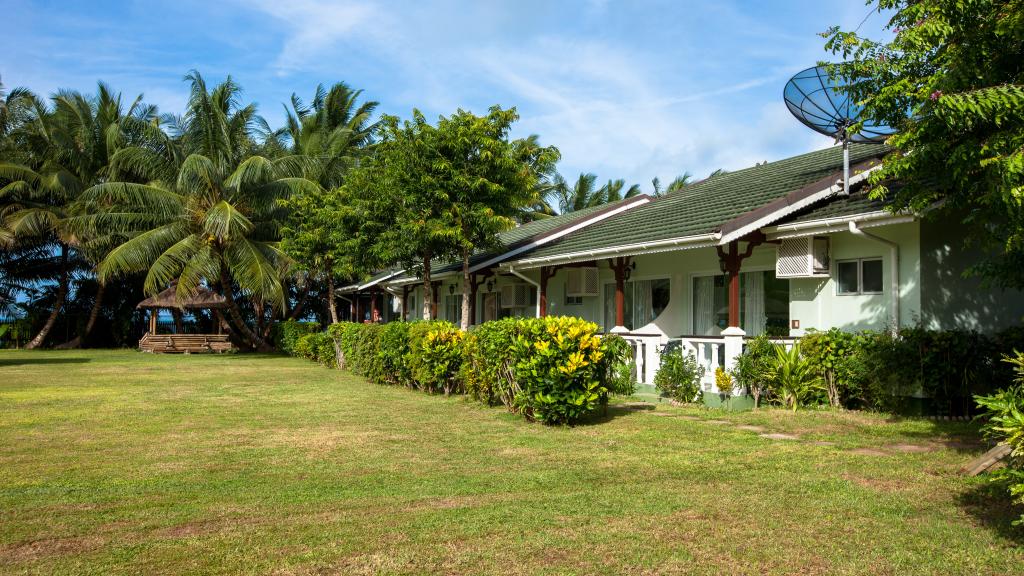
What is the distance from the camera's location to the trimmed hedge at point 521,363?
9914mm

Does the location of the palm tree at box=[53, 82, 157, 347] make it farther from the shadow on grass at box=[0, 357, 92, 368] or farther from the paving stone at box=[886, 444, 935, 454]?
the paving stone at box=[886, 444, 935, 454]

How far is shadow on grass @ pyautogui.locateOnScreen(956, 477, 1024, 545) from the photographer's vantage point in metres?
5.14

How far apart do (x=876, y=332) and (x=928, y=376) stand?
1.06 m

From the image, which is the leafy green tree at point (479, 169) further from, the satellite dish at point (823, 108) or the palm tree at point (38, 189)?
the palm tree at point (38, 189)

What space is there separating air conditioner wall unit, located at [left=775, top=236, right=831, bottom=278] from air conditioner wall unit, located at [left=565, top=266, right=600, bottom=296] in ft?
19.9

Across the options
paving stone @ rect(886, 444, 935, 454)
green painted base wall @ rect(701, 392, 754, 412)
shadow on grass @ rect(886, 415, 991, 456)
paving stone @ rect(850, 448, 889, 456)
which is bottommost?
paving stone @ rect(850, 448, 889, 456)

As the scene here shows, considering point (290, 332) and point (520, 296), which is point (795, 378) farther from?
point (290, 332)

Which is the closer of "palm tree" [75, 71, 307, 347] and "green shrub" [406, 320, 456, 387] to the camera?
"green shrub" [406, 320, 456, 387]

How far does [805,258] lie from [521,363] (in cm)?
506

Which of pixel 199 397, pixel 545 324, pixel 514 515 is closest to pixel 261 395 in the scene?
pixel 199 397

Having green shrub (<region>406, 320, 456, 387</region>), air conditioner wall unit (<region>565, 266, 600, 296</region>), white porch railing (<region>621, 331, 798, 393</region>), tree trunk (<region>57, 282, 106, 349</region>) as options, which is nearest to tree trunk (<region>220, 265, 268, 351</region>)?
tree trunk (<region>57, 282, 106, 349</region>)

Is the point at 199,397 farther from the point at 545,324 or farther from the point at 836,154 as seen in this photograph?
the point at 836,154

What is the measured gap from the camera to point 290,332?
3095cm

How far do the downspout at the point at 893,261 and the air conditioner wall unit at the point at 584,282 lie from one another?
7377 millimetres
